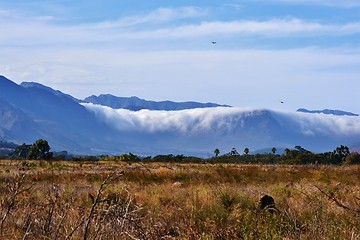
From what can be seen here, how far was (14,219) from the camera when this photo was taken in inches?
290

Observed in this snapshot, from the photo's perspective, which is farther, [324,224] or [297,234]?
[324,224]

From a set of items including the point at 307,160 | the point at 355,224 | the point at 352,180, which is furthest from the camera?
the point at 307,160

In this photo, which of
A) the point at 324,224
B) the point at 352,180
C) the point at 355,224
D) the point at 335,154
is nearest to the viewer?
the point at 324,224

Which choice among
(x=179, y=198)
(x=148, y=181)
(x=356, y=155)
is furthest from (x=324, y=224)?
(x=356, y=155)

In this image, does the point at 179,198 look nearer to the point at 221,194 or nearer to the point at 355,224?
the point at 221,194

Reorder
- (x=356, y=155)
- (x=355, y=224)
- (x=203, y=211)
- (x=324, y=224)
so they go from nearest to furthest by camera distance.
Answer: (x=324, y=224)
(x=355, y=224)
(x=203, y=211)
(x=356, y=155)

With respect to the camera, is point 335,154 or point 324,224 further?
point 335,154

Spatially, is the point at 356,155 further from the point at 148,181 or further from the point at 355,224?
the point at 355,224

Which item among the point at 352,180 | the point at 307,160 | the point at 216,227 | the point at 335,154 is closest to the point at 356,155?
the point at 307,160

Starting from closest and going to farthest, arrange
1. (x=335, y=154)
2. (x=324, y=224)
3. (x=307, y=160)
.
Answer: (x=324, y=224) → (x=307, y=160) → (x=335, y=154)

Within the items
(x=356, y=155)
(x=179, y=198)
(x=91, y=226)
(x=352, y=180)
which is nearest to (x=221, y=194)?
(x=179, y=198)

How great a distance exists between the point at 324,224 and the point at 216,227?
186 centimetres

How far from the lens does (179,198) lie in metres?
13.3

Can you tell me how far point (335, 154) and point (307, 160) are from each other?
9265 mm
